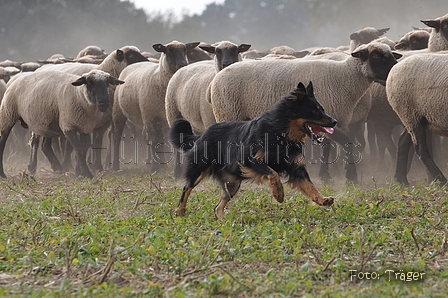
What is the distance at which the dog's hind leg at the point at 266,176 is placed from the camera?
6.79 m

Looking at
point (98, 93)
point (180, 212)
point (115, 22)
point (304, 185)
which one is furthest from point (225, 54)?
point (115, 22)

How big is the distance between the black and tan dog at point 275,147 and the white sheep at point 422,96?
277cm

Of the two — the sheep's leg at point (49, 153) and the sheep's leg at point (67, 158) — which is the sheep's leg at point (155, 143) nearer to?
the sheep's leg at point (67, 158)

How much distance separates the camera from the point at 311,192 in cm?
692

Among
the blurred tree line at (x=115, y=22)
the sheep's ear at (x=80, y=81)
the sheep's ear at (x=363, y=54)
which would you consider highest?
the sheep's ear at (x=363, y=54)

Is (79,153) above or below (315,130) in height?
below

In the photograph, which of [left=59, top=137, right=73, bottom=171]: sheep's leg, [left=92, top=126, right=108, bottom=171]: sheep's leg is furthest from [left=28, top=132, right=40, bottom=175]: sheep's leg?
[left=92, top=126, right=108, bottom=171]: sheep's leg

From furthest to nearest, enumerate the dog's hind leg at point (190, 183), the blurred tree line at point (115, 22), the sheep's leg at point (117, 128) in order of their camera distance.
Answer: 1. the blurred tree line at point (115, 22)
2. the sheep's leg at point (117, 128)
3. the dog's hind leg at point (190, 183)

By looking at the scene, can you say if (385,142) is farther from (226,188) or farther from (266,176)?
(266,176)

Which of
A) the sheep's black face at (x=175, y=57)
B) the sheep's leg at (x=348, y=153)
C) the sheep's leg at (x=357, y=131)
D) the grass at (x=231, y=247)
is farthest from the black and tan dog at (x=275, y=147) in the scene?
the sheep's black face at (x=175, y=57)

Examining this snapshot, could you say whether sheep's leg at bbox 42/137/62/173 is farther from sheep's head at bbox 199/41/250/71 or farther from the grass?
the grass

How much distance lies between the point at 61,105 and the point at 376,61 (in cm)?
553

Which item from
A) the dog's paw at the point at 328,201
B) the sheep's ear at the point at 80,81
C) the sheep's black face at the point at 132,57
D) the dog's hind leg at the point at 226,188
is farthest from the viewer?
the sheep's black face at the point at 132,57

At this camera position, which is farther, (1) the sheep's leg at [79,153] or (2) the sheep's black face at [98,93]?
(1) the sheep's leg at [79,153]
